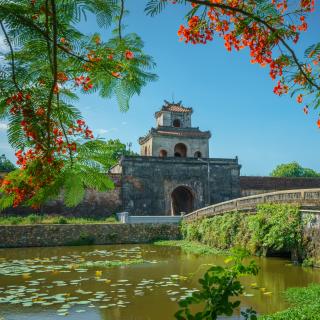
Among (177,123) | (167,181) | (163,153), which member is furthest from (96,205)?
(177,123)

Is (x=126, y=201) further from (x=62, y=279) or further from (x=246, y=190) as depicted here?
(x=62, y=279)

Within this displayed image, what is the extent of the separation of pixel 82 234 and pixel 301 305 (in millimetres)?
12715

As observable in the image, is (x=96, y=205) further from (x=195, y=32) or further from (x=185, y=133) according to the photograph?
(x=195, y=32)

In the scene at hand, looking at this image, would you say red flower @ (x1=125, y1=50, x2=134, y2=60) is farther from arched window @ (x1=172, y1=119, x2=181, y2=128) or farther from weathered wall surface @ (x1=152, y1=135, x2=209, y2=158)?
arched window @ (x1=172, y1=119, x2=181, y2=128)

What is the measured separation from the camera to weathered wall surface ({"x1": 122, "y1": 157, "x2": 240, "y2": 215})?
23.9 meters

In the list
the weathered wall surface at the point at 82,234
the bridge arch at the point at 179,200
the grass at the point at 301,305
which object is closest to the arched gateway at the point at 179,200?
the bridge arch at the point at 179,200

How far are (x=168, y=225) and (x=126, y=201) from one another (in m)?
5.12

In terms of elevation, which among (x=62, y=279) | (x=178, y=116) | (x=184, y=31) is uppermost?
(x=178, y=116)

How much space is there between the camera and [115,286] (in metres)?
7.80

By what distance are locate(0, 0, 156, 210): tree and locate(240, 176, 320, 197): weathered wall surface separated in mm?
24179

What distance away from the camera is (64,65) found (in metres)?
2.31

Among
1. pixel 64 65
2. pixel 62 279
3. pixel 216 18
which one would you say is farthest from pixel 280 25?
pixel 62 279

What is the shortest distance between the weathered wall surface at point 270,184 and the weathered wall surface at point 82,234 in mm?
8701

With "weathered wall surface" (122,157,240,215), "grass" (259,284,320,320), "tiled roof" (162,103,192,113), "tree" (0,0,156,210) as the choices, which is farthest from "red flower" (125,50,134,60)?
"tiled roof" (162,103,192,113)
